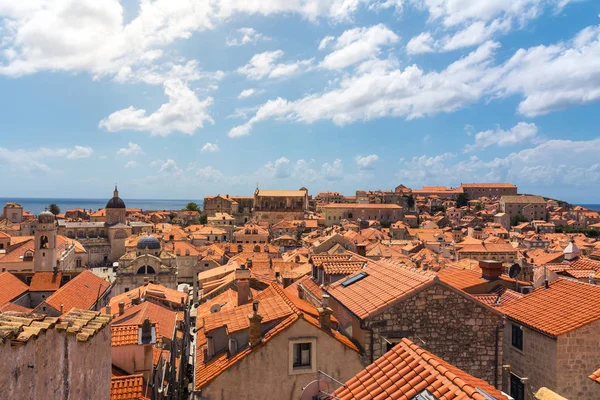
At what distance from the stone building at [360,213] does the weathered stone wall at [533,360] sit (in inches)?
5284

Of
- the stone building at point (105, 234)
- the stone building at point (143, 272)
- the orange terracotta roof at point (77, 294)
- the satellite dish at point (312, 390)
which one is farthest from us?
the stone building at point (105, 234)

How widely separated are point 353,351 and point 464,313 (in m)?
2.79

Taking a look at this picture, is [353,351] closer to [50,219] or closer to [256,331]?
[256,331]

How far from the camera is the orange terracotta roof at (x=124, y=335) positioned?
13.5 m

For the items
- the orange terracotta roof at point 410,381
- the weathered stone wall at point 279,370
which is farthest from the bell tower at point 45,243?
the orange terracotta roof at point 410,381

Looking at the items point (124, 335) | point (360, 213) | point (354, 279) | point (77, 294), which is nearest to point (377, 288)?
point (354, 279)

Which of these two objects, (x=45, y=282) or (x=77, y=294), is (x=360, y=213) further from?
(x=77, y=294)

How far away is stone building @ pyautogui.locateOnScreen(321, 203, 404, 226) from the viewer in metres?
148

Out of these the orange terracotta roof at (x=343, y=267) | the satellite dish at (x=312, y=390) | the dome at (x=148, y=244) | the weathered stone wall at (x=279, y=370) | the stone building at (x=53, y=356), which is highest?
the stone building at (x=53, y=356)

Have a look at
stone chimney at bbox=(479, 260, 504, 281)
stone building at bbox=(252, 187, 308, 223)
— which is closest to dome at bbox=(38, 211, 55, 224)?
stone chimney at bbox=(479, 260, 504, 281)

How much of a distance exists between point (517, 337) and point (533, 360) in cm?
81

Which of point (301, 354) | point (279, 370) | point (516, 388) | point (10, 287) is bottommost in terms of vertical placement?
point (10, 287)

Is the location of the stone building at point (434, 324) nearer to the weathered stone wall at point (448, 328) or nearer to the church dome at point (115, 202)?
the weathered stone wall at point (448, 328)

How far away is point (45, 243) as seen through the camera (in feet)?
163
